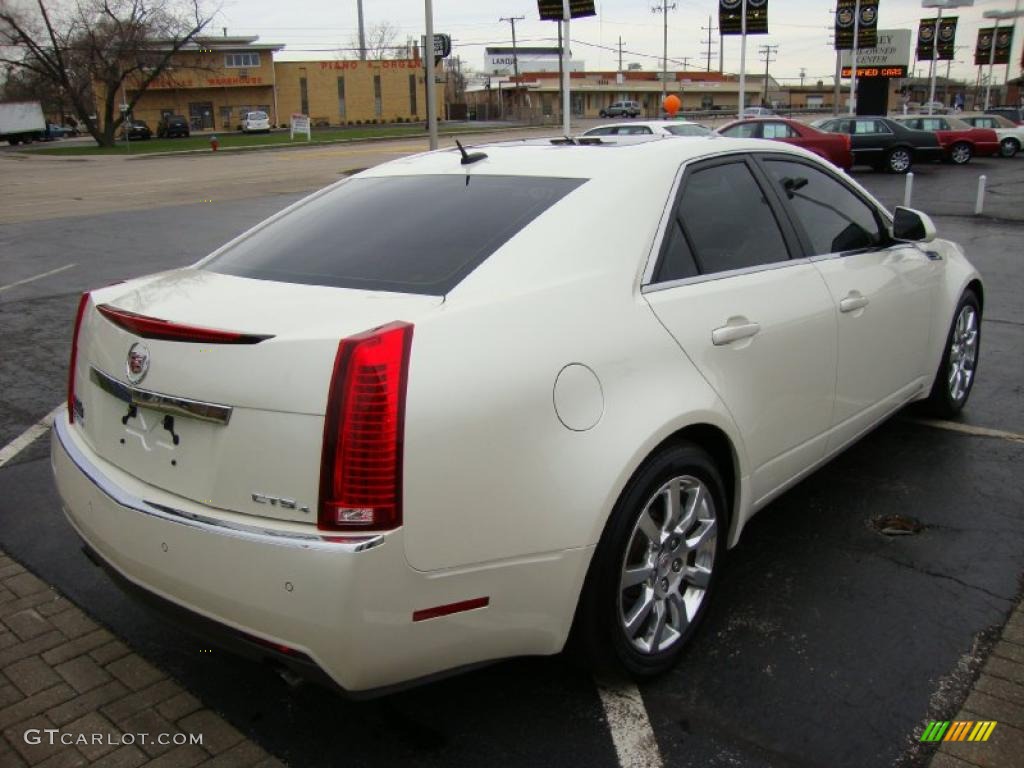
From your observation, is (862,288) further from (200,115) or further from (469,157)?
(200,115)

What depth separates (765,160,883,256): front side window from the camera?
3828mm

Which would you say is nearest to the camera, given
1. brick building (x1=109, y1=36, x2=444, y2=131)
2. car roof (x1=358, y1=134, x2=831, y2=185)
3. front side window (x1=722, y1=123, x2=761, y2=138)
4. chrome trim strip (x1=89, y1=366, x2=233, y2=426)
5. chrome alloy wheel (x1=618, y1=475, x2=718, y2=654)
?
chrome trim strip (x1=89, y1=366, x2=233, y2=426)

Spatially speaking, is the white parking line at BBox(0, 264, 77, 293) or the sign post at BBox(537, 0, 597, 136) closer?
the white parking line at BBox(0, 264, 77, 293)

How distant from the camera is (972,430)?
16.9 feet

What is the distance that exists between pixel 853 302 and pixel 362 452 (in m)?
2.44

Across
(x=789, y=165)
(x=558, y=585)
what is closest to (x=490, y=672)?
(x=558, y=585)

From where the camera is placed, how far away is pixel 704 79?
115062mm

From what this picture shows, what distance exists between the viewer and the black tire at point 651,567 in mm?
2619

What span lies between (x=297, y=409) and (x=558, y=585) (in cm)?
85

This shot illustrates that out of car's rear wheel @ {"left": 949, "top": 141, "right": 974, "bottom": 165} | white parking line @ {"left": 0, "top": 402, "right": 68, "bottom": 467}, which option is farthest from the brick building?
white parking line @ {"left": 0, "top": 402, "right": 68, "bottom": 467}

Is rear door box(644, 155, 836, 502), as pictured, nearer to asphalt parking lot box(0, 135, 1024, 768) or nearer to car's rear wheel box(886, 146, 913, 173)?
asphalt parking lot box(0, 135, 1024, 768)

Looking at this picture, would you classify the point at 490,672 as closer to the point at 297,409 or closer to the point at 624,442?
the point at 624,442

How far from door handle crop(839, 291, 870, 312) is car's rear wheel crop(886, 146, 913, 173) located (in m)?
25.4

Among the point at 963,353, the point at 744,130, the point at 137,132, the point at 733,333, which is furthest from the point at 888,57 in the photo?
the point at 137,132
